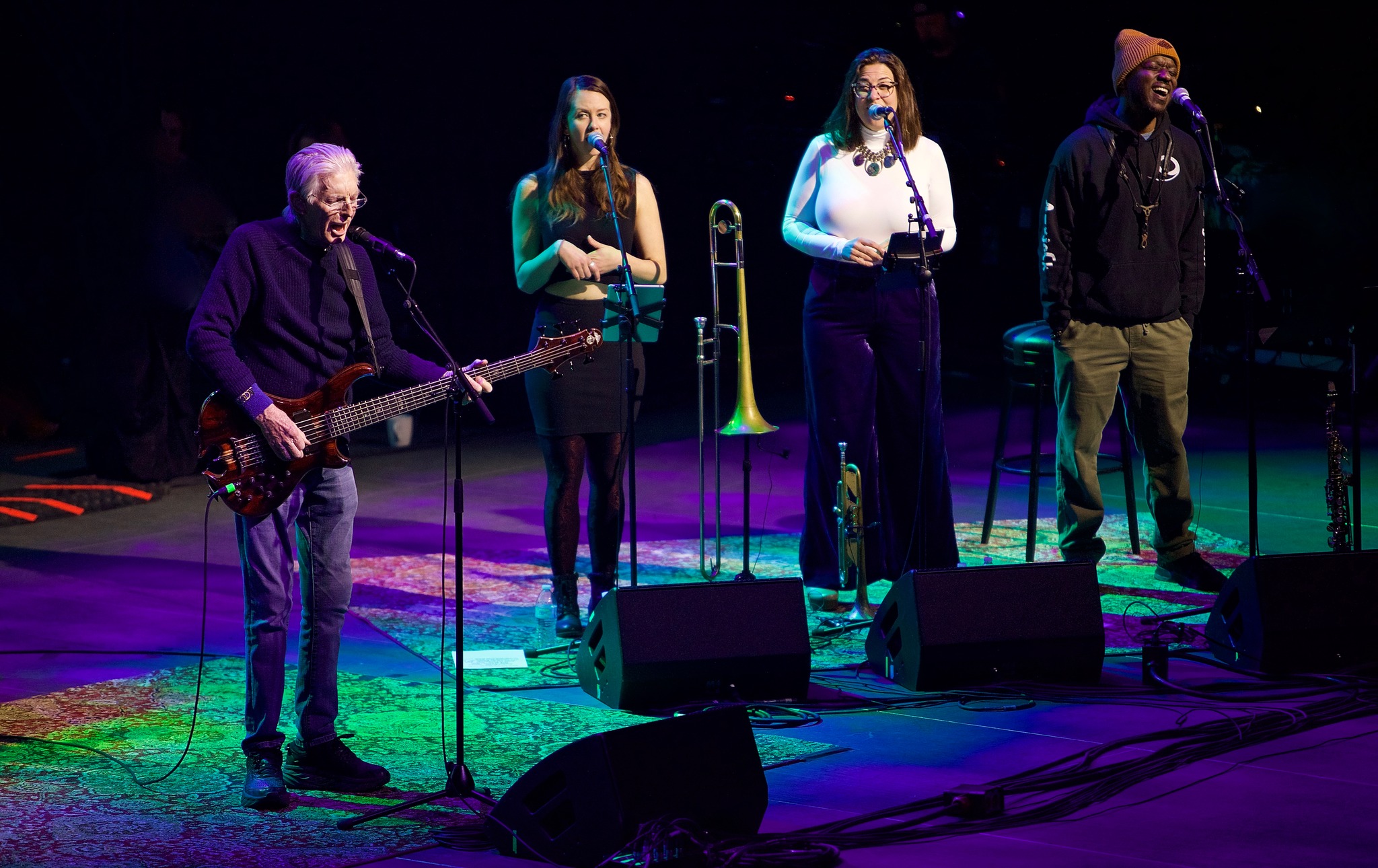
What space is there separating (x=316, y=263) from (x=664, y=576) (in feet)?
9.31

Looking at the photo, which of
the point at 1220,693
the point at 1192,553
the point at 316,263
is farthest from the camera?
the point at 1192,553

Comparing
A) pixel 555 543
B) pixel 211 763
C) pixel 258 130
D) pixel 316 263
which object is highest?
pixel 258 130

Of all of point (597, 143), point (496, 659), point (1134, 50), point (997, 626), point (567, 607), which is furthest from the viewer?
point (1134, 50)

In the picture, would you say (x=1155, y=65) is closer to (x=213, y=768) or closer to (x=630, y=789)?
(x=630, y=789)

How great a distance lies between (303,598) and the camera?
161 inches

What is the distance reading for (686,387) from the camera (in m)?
12.2

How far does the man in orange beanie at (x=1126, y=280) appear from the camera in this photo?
595 cm

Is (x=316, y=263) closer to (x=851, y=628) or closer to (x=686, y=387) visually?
(x=851, y=628)

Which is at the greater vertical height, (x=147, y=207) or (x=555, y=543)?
(x=147, y=207)

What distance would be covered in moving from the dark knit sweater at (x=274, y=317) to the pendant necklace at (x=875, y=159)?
7.38ft

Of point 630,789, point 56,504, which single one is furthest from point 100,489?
point 630,789

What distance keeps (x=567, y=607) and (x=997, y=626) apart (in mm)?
1543

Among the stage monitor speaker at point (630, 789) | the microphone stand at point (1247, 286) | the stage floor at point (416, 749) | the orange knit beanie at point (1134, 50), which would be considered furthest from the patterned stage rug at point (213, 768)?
the orange knit beanie at point (1134, 50)

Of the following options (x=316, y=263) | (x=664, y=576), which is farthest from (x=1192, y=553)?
(x=316, y=263)
